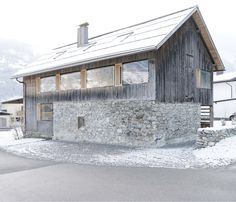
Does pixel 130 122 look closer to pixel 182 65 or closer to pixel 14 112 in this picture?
pixel 182 65

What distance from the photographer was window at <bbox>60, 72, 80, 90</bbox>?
18094 millimetres

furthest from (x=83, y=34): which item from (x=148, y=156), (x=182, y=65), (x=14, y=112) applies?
(x=14, y=112)

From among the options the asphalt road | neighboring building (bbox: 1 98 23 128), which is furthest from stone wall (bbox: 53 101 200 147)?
neighboring building (bbox: 1 98 23 128)

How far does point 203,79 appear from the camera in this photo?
18000 mm

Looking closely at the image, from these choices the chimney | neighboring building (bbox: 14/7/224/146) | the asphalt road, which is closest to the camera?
the asphalt road

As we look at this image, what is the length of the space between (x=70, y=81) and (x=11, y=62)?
88084 mm

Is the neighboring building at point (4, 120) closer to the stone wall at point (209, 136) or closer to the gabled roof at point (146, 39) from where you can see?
the gabled roof at point (146, 39)

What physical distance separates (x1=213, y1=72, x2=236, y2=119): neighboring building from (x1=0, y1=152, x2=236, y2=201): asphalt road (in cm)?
2292

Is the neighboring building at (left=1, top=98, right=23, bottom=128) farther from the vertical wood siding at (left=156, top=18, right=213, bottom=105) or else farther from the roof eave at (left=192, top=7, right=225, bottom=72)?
the roof eave at (left=192, top=7, right=225, bottom=72)

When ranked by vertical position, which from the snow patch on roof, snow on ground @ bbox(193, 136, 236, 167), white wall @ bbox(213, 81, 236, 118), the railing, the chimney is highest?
the chimney

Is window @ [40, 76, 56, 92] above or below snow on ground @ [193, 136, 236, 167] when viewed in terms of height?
above

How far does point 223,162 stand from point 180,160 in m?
1.53

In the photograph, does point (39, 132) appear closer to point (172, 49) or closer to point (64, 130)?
point (64, 130)

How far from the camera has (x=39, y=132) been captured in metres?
21.0
